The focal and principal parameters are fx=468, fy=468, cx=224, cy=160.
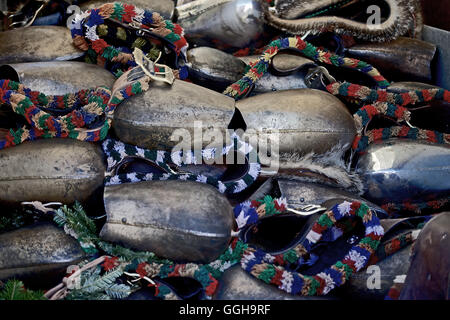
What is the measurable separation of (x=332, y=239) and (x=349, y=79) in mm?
665

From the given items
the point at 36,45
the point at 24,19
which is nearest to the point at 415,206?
the point at 36,45

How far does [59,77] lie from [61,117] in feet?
0.54

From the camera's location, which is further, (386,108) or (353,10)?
(353,10)

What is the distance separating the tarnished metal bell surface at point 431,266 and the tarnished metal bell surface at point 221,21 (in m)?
0.89

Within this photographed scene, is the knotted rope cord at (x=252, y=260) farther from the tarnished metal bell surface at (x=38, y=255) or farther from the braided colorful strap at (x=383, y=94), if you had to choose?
the braided colorful strap at (x=383, y=94)

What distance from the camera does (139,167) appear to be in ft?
4.29

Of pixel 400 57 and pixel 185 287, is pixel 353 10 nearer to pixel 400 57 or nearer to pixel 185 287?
pixel 400 57

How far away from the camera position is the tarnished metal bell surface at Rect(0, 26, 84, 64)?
1.46 meters

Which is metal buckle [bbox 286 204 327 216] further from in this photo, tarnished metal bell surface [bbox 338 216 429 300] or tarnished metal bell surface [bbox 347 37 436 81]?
tarnished metal bell surface [bbox 347 37 436 81]

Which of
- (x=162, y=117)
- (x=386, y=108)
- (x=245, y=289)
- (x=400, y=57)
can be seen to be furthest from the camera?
(x=400, y=57)

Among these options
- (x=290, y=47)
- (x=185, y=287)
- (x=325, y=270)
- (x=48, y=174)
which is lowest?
(x=185, y=287)

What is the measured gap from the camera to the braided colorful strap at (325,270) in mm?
1104

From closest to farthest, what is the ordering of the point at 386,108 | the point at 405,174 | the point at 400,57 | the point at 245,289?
the point at 245,289 < the point at 405,174 < the point at 386,108 < the point at 400,57

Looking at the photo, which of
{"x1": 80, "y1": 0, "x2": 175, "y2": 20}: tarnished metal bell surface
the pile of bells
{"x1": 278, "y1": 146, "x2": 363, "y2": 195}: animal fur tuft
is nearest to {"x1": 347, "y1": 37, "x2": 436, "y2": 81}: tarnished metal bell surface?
the pile of bells
